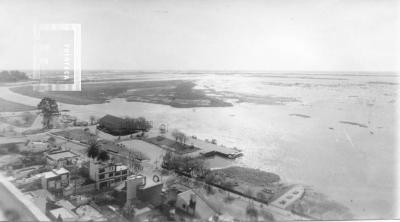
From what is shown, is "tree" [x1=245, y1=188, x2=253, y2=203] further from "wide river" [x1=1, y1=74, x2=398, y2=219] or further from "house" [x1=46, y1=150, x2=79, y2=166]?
"house" [x1=46, y1=150, x2=79, y2=166]

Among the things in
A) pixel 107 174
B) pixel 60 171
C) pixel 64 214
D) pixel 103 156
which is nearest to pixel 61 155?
pixel 60 171

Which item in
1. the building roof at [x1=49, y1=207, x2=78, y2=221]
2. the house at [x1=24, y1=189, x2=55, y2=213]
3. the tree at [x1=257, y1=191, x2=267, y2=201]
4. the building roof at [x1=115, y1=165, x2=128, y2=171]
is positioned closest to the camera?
the building roof at [x1=49, y1=207, x2=78, y2=221]

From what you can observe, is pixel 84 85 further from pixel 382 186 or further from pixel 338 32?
pixel 382 186

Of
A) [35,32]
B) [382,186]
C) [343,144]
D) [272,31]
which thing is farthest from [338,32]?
[35,32]

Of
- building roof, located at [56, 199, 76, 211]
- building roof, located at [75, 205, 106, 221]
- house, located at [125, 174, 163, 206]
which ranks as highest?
house, located at [125, 174, 163, 206]

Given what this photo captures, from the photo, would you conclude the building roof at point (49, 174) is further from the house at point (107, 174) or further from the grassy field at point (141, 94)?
the grassy field at point (141, 94)

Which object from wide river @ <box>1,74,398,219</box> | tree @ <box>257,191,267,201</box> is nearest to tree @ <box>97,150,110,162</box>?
wide river @ <box>1,74,398,219</box>
